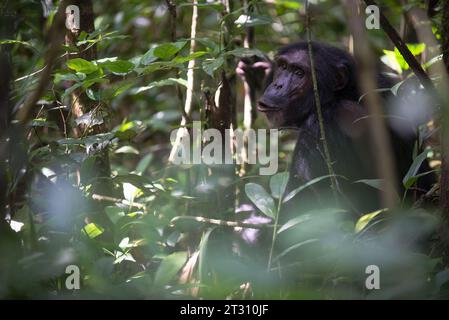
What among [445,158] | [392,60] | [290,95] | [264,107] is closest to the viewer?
[445,158]

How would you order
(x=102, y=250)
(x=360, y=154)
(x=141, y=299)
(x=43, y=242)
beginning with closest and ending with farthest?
(x=141, y=299) < (x=43, y=242) < (x=102, y=250) < (x=360, y=154)

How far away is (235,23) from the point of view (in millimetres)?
3834

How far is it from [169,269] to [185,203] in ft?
4.96

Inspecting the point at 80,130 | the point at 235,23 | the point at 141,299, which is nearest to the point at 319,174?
the point at 235,23

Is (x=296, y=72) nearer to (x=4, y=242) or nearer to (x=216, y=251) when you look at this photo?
(x=216, y=251)

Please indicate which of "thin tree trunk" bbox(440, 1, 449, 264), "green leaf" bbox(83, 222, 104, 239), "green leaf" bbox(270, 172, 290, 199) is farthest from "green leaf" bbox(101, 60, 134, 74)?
"thin tree trunk" bbox(440, 1, 449, 264)

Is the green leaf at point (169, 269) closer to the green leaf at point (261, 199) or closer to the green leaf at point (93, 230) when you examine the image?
the green leaf at point (261, 199)

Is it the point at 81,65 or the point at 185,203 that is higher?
the point at 81,65

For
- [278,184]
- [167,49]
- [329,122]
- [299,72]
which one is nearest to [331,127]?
[329,122]

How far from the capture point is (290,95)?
449 cm

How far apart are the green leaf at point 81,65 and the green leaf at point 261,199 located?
103 cm

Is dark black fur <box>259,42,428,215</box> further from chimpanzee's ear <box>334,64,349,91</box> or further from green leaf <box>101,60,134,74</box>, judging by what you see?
green leaf <box>101,60,134,74</box>

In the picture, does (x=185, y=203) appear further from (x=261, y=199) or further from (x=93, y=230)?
(x=261, y=199)
